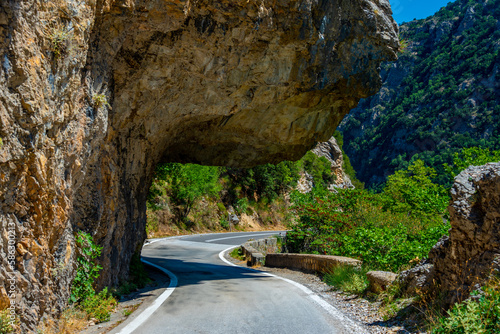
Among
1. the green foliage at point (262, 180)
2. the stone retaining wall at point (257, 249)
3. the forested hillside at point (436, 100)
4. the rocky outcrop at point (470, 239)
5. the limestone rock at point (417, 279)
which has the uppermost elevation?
the forested hillside at point (436, 100)

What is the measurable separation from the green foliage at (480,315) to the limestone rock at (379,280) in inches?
96.7

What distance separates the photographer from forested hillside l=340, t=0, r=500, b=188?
3674 inches

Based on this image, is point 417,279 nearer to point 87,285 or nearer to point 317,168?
point 87,285

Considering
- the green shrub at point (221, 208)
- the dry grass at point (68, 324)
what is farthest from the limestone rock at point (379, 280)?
the green shrub at point (221, 208)

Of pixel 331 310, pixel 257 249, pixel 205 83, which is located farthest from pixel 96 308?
pixel 257 249

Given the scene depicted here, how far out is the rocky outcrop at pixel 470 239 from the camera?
4.44 meters

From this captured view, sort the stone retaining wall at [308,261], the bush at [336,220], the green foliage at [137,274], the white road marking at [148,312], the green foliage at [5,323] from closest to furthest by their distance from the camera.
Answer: the green foliage at [5,323], the white road marking at [148,312], the green foliage at [137,274], the stone retaining wall at [308,261], the bush at [336,220]

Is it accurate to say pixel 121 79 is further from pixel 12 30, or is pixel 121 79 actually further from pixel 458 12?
pixel 458 12

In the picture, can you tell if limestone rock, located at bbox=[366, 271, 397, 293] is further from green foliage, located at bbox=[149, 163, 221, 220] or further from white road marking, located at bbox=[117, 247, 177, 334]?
green foliage, located at bbox=[149, 163, 221, 220]

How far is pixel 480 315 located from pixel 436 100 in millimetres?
115672

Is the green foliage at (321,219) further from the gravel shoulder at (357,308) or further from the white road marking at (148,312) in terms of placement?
the white road marking at (148,312)

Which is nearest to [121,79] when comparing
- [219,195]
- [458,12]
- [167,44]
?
[167,44]

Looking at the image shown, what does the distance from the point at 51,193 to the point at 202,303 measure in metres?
3.57

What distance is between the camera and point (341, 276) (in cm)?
858
